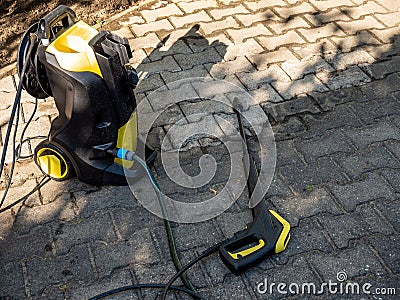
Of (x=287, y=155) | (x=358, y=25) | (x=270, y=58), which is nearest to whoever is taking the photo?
(x=287, y=155)

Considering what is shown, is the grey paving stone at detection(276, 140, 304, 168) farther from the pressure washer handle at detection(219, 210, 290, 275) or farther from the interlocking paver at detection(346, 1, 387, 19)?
the interlocking paver at detection(346, 1, 387, 19)

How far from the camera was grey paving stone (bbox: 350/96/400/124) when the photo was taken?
3.25 metres

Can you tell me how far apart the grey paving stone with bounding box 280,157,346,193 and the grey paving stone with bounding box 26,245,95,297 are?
1083 mm

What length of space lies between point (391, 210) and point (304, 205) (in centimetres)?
41

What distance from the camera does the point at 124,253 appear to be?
2.52m

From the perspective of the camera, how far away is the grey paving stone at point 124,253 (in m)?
2.46

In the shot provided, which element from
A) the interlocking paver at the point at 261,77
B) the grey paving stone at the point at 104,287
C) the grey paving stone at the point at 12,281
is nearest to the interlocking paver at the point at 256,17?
the interlocking paver at the point at 261,77

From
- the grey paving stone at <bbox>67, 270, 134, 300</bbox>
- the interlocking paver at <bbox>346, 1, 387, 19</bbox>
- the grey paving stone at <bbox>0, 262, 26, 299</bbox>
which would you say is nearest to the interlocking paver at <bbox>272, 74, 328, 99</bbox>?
the interlocking paver at <bbox>346, 1, 387, 19</bbox>

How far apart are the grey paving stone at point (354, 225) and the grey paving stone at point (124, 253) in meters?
0.81

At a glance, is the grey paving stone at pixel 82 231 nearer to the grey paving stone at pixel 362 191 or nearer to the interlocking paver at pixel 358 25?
the grey paving stone at pixel 362 191

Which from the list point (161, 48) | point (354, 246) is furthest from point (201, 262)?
point (161, 48)

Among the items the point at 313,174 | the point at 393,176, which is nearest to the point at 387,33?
the point at 393,176

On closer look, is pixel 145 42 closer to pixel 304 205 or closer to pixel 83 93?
pixel 83 93

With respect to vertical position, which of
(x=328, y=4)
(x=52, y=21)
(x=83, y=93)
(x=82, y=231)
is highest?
(x=52, y=21)
